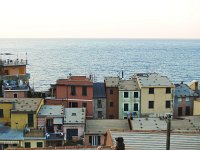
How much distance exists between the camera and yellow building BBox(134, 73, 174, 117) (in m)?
62.0

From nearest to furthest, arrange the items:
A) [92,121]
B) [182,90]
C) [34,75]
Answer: [92,121] < [182,90] < [34,75]

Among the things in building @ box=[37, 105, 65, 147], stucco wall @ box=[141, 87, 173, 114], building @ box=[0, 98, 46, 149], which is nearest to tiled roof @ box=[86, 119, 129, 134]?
building @ box=[37, 105, 65, 147]

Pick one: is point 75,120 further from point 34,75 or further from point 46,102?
point 34,75

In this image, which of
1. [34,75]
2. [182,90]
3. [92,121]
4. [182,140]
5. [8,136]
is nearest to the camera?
[182,140]

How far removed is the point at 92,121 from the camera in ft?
178

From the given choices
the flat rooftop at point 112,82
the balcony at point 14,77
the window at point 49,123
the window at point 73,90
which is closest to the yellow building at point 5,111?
the window at point 49,123

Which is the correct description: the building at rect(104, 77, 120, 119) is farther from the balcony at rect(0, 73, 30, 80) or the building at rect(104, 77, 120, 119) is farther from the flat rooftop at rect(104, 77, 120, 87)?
the balcony at rect(0, 73, 30, 80)

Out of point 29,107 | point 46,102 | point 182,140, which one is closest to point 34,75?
point 46,102

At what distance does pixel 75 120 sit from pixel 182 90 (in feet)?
77.9

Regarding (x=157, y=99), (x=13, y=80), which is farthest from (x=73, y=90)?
(x=13, y=80)

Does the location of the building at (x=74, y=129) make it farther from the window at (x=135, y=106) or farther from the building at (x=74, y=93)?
the window at (x=135, y=106)

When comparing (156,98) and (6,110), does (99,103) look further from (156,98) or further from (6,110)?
(6,110)

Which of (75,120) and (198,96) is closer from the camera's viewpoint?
(75,120)

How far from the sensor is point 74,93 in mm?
62000
